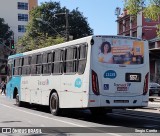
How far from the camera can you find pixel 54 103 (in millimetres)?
18375

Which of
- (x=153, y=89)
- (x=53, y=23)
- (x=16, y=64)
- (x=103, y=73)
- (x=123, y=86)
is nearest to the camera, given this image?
(x=103, y=73)

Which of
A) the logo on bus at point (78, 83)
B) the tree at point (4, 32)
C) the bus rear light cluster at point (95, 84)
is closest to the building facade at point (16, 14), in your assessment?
the tree at point (4, 32)

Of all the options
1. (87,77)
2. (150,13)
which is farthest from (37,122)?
(150,13)

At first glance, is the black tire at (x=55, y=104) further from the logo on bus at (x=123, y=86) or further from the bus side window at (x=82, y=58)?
the logo on bus at (x=123, y=86)

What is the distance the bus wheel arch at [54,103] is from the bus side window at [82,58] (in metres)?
2.68

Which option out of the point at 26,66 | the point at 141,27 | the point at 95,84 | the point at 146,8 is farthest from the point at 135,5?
the point at 141,27

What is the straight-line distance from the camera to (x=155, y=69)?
5216cm

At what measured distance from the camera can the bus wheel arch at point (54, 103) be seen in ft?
59.1

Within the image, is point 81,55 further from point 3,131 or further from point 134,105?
point 3,131

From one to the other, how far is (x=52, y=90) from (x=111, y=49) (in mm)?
4306

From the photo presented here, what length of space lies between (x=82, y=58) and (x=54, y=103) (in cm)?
338

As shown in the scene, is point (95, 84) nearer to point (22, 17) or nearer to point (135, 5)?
point (135, 5)

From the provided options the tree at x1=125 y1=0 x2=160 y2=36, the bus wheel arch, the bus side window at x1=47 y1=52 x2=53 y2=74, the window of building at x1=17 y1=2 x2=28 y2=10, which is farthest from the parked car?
the window of building at x1=17 y1=2 x2=28 y2=10

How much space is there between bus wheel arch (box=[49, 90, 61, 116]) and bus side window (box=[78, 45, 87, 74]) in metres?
2.68
